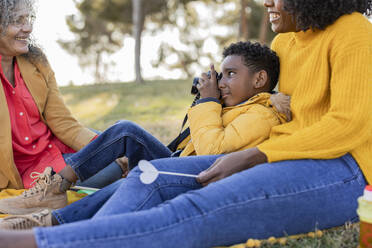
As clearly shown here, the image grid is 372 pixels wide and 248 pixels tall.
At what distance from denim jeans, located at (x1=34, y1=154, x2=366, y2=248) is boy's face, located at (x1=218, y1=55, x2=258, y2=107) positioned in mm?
704

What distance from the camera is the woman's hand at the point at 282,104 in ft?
8.17

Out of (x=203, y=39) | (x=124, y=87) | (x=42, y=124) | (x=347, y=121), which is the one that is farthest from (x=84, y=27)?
(x=347, y=121)

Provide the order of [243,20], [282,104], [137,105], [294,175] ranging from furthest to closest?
[243,20], [137,105], [282,104], [294,175]

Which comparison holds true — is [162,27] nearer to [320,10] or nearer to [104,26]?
[104,26]

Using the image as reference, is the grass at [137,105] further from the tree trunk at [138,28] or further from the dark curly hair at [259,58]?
the dark curly hair at [259,58]

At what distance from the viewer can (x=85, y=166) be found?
2.89 m

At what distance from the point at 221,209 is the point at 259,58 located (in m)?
1.23

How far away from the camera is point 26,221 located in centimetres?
230

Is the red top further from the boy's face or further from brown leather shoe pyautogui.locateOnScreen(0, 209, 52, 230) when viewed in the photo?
the boy's face

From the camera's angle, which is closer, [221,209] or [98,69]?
[221,209]

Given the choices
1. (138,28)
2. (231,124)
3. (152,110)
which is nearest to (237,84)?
(231,124)

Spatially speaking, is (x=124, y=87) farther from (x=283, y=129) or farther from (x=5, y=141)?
(x=283, y=129)

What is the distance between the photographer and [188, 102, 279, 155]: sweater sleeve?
8.29 feet

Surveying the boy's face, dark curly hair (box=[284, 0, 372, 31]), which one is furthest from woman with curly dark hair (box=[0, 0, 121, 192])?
dark curly hair (box=[284, 0, 372, 31])
